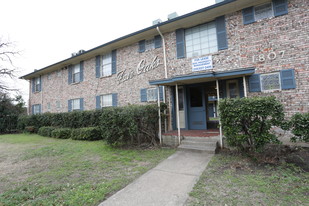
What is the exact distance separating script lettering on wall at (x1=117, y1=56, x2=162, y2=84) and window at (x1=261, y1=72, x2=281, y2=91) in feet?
16.0

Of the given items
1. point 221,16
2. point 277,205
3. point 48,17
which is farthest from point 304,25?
point 48,17

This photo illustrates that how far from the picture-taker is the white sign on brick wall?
23.9 ft

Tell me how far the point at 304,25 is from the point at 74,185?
8902 mm

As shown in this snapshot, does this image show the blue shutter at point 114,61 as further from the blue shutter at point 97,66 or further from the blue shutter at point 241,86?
the blue shutter at point 241,86

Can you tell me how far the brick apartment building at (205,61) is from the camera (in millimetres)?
5777

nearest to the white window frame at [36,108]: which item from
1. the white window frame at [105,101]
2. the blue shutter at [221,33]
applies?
the white window frame at [105,101]

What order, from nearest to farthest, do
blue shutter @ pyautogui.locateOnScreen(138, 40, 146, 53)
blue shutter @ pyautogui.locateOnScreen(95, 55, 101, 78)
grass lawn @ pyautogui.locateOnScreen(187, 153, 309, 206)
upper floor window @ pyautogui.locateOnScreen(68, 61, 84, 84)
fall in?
grass lawn @ pyautogui.locateOnScreen(187, 153, 309, 206)
blue shutter @ pyautogui.locateOnScreen(138, 40, 146, 53)
blue shutter @ pyautogui.locateOnScreen(95, 55, 101, 78)
upper floor window @ pyautogui.locateOnScreen(68, 61, 84, 84)

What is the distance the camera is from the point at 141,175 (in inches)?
149

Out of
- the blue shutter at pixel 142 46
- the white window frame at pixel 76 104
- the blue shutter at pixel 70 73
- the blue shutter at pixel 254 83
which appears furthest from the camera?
the blue shutter at pixel 70 73

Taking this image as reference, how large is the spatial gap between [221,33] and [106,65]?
7611 millimetres

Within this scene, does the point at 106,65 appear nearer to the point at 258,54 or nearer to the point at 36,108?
the point at 258,54

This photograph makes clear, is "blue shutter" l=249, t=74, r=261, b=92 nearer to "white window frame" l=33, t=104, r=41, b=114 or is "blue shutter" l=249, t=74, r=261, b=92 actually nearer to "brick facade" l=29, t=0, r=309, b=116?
"brick facade" l=29, t=0, r=309, b=116

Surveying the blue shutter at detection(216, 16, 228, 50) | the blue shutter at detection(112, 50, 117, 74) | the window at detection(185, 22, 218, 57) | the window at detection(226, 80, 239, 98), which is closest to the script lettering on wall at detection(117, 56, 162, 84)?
the blue shutter at detection(112, 50, 117, 74)

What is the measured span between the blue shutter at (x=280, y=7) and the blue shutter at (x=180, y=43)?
378 cm
